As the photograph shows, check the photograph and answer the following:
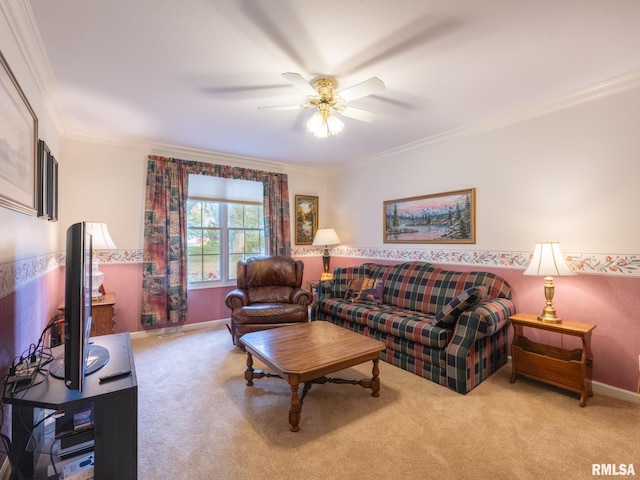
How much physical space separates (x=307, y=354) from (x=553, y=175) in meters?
2.74

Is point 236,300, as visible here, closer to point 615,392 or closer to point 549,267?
point 549,267

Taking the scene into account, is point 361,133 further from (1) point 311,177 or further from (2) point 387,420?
(2) point 387,420

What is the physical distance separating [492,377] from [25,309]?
368 centimetres

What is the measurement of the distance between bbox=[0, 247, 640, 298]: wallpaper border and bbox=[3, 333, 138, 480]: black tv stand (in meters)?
0.58

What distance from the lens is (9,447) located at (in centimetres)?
138

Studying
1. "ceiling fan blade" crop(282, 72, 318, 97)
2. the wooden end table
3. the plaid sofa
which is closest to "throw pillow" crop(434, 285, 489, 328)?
the plaid sofa

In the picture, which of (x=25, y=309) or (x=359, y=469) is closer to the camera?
(x=359, y=469)

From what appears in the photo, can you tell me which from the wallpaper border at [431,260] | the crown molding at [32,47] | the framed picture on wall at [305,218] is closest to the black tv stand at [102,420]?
the wallpaper border at [431,260]

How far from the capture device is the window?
4371 mm

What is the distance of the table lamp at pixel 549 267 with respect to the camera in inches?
98.0

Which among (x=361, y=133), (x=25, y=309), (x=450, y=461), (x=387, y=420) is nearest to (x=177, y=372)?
(x=25, y=309)

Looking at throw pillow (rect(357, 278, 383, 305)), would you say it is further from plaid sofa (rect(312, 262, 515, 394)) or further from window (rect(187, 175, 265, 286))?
window (rect(187, 175, 265, 286))

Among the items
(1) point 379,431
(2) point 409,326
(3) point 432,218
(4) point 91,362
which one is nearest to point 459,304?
(2) point 409,326

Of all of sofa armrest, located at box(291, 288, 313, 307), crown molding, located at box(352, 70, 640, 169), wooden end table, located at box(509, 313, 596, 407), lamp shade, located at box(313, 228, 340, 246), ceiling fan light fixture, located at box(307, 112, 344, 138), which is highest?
crown molding, located at box(352, 70, 640, 169)
